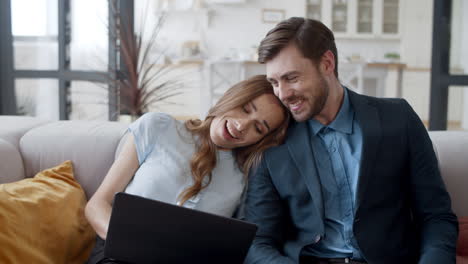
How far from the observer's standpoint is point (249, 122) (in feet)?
5.58

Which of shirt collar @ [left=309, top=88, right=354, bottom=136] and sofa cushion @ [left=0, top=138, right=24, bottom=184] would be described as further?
sofa cushion @ [left=0, top=138, right=24, bottom=184]

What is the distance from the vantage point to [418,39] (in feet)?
24.9

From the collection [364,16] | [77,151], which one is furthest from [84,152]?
[364,16]

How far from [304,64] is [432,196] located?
57 centimetres

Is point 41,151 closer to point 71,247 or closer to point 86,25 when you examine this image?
point 71,247

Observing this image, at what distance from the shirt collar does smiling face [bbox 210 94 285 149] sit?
14 cm

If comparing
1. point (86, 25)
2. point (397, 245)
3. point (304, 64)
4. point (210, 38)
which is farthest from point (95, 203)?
point (210, 38)

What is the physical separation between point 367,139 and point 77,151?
1.09m

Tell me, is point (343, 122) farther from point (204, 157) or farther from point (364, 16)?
point (364, 16)

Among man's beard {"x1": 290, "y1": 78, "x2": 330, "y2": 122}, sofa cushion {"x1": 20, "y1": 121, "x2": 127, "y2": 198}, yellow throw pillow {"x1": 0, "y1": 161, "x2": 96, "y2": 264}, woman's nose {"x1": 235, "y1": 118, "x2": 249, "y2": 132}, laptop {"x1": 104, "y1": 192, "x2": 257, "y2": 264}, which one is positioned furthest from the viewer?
sofa cushion {"x1": 20, "y1": 121, "x2": 127, "y2": 198}

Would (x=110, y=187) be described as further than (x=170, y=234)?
Yes

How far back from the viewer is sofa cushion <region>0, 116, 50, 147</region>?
6.44 feet

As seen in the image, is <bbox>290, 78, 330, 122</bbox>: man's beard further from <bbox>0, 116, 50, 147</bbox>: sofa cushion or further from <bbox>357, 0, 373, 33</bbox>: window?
<bbox>357, 0, 373, 33</bbox>: window

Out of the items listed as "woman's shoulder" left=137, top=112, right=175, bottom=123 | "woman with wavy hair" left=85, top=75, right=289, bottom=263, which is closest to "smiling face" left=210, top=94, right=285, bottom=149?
"woman with wavy hair" left=85, top=75, right=289, bottom=263
